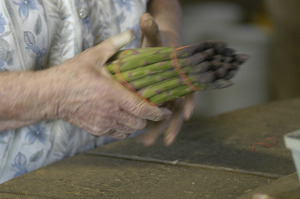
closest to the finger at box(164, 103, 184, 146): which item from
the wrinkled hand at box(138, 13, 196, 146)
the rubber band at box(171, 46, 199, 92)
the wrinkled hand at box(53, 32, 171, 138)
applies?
the wrinkled hand at box(138, 13, 196, 146)

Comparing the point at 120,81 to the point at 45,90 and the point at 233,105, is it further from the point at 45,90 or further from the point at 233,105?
the point at 233,105

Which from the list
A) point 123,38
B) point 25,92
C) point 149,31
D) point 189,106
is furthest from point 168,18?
point 25,92

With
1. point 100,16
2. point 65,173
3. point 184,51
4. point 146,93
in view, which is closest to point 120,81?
point 146,93

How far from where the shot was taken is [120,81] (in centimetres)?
125

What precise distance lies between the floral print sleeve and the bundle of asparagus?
0.88ft

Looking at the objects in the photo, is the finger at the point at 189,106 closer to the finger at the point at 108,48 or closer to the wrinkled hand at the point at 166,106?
the wrinkled hand at the point at 166,106

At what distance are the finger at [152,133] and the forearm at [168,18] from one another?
301 mm

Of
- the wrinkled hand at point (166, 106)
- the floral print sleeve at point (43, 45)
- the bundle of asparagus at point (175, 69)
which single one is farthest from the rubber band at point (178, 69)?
the floral print sleeve at point (43, 45)

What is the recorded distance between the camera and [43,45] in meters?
1.45

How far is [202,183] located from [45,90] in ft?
1.44

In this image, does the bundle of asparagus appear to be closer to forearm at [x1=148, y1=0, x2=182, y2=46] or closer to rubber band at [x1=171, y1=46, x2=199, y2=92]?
rubber band at [x1=171, y1=46, x2=199, y2=92]

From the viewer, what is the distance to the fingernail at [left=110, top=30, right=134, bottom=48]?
123cm

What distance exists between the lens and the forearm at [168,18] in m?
1.69

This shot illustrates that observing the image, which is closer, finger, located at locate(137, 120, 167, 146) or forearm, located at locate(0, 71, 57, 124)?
forearm, located at locate(0, 71, 57, 124)
